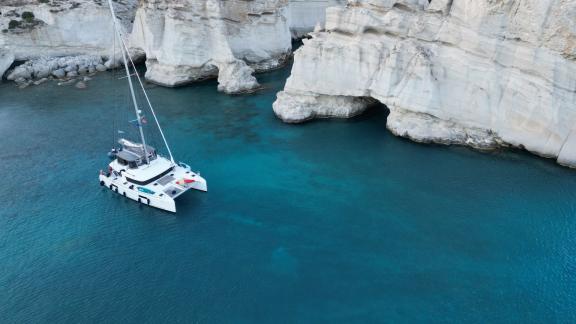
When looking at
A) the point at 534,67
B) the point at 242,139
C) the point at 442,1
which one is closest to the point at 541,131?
the point at 534,67

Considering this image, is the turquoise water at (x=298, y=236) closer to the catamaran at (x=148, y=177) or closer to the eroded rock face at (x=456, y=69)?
the catamaran at (x=148, y=177)

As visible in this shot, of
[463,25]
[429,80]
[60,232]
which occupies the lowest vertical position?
[60,232]

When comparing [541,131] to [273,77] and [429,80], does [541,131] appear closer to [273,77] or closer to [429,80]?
[429,80]

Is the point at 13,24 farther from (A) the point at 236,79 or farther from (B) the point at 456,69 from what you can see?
(B) the point at 456,69

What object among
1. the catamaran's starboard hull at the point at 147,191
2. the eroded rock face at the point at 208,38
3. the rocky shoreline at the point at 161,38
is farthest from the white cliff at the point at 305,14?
the catamaran's starboard hull at the point at 147,191

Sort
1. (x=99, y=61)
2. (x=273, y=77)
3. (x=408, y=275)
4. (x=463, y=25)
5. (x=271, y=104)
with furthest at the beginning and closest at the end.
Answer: (x=99, y=61) → (x=273, y=77) → (x=271, y=104) → (x=463, y=25) → (x=408, y=275)

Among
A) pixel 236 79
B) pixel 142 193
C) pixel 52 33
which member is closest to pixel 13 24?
pixel 52 33

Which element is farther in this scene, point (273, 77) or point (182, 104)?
point (273, 77)

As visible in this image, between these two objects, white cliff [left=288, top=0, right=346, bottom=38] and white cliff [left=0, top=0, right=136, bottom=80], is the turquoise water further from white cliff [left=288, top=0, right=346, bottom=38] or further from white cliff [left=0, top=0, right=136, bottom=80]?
white cliff [left=288, top=0, right=346, bottom=38]
